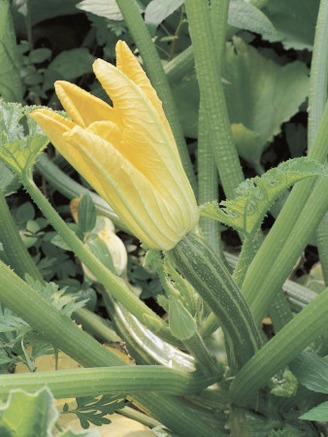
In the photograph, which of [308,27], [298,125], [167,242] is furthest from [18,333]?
[308,27]

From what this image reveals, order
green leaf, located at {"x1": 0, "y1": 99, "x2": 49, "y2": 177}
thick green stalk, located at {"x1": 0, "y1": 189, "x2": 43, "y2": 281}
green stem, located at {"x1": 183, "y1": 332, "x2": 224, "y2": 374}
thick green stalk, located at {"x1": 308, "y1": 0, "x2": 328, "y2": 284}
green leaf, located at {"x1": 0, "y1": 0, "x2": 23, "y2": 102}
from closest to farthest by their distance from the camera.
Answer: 1. green leaf, located at {"x1": 0, "y1": 99, "x2": 49, "y2": 177}
2. green stem, located at {"x1": 183, "y1": 332, "x2": 224, "y2": 374}
3. thick green stalk, located at {"x1": 0, "y1": 189, "x2": 43, "y2": 281}
4. thick green stalk, located at {"x1": 308, "y1": 0, "x2": 328, "y2": 284}
5. green leaf, located at {"x1": 0, "y1": 0, "x2": 23, "y2": 102}

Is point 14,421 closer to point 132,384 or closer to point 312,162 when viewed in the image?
point 132,384

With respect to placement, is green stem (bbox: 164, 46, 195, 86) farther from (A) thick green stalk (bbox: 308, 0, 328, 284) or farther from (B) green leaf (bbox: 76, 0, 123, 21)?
(A) thick green stalk (bbox: 308, 0, 328, 284)

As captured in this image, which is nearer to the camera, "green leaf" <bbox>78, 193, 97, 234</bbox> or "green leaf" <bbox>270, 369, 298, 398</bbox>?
"green leaf" <bbox>270, 369, 298, 398</bbox>

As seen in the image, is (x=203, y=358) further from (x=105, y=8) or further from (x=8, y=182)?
(x=105, y=8)

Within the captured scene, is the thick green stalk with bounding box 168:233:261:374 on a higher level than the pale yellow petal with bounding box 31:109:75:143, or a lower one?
lower

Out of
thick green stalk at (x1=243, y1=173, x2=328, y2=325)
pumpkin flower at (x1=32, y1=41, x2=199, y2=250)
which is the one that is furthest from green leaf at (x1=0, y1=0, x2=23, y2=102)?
thick green stalk at (x1=243, y1=173, x2=328, y2=325)
